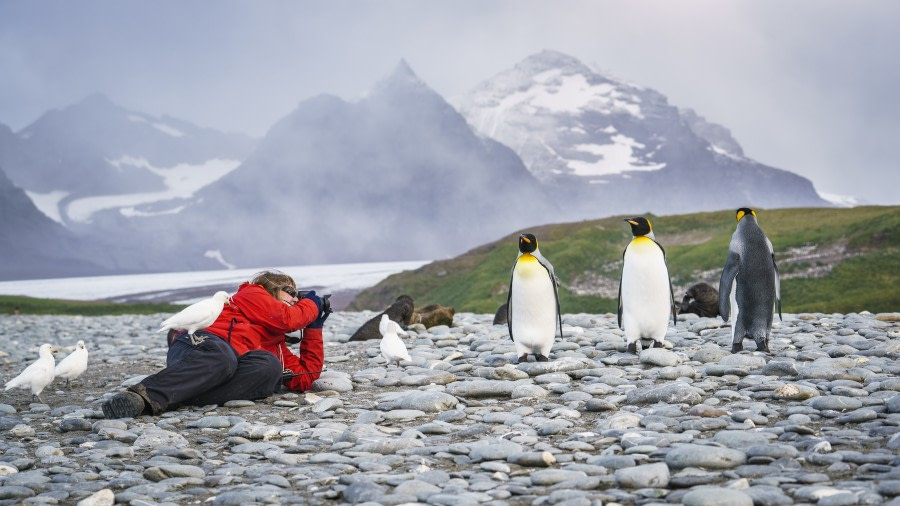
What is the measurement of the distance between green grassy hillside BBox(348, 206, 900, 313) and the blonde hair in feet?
47.0

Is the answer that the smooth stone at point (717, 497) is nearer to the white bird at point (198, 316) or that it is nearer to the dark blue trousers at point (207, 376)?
the dark blue trousers at point (207, 376)

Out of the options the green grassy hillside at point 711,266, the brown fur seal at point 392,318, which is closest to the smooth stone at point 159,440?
the brown fur seal at point 392,318

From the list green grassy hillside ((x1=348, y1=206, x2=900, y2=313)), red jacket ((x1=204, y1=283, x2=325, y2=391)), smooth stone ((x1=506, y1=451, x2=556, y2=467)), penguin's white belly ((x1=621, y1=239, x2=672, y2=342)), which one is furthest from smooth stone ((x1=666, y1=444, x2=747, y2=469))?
green grassy hillside ((x1=348, y1=206, x2=900, y2=313))

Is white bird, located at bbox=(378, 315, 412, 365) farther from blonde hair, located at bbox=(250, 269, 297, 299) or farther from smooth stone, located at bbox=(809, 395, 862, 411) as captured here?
smooth stone, located at bbox=(809, 395, 862, 411)

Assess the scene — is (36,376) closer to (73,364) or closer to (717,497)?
(73,364)

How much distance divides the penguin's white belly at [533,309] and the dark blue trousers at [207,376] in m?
2.57

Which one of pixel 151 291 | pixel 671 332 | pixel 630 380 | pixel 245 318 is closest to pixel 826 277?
pixel 671 332

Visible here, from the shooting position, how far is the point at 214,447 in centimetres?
499

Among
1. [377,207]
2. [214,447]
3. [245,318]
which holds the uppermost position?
[377,207]

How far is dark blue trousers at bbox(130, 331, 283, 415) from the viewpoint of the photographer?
5949 mm

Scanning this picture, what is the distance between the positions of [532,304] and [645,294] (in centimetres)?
123

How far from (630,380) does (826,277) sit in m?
17.1

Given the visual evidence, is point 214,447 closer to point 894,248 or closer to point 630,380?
point 630,380

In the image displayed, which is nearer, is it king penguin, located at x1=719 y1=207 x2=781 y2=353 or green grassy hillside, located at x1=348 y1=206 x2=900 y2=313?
king penguin, located at x1=719 y1=207 x2=781 y2=353
